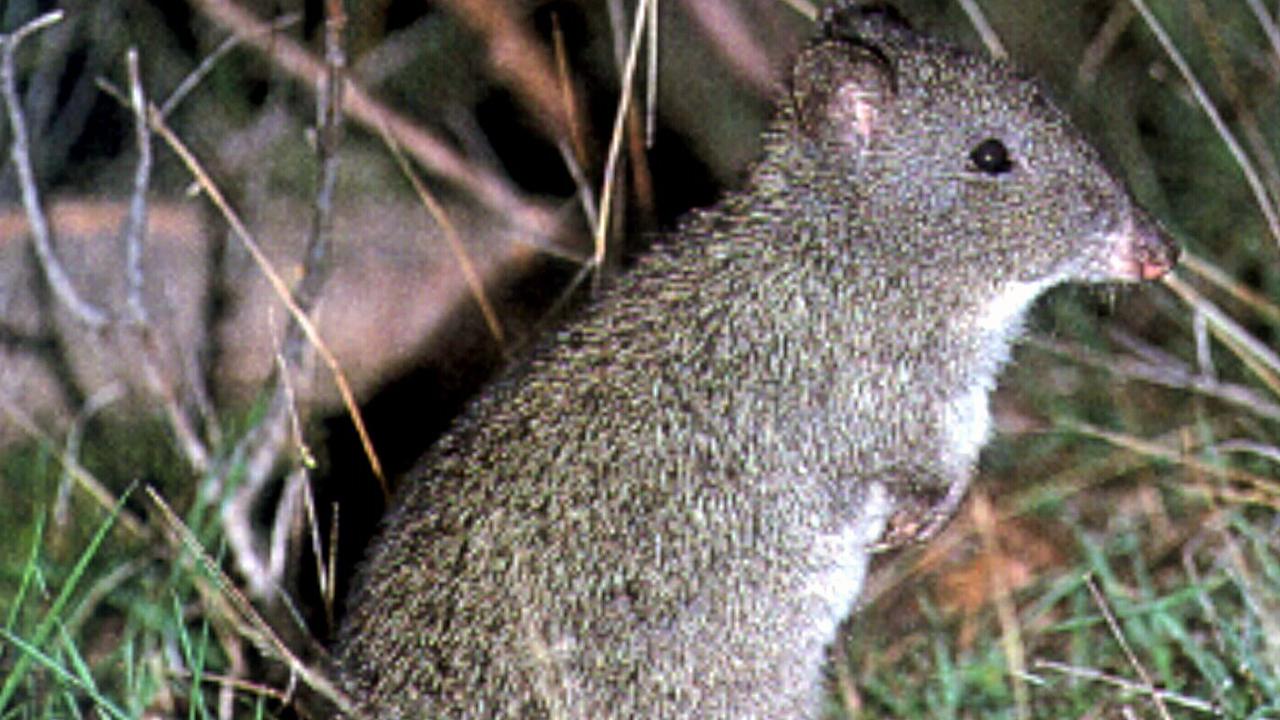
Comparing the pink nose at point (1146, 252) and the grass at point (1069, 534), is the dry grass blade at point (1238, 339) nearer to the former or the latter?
the grass at point (1069, 534)

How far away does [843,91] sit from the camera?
13.4 feet

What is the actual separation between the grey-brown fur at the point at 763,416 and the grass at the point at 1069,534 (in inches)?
19.2

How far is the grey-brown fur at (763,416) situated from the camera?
12.9ft

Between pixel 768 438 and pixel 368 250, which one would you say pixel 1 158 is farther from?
pixel 768 438

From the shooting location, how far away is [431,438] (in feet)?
19.7

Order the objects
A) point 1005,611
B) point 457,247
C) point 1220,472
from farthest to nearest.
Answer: point 457,247
point 1220,472
point 1005,611

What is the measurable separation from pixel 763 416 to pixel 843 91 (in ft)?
2.25

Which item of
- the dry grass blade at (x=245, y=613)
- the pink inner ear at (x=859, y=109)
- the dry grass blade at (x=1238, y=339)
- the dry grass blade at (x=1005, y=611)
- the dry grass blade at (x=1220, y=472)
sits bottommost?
the dry grass blade at (x=1005, y=611)

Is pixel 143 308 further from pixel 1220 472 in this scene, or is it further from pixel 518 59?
pixel 1220 472

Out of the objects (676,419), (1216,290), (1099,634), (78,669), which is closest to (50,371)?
(78,669)

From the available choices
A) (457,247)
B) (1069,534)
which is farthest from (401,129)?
(1069,534)

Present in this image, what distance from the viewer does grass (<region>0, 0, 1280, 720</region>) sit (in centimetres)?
456

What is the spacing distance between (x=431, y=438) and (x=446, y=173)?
2.61 ft

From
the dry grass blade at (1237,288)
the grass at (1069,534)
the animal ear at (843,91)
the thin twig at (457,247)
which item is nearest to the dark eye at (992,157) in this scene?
the animal ear at (843,91)
